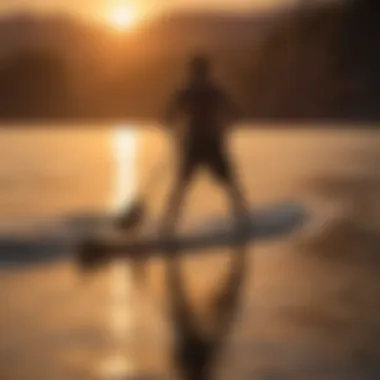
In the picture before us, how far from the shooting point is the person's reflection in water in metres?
1.58

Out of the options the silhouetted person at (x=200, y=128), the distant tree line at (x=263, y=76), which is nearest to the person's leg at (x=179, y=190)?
the silhouetted person at (x=200, y=128)

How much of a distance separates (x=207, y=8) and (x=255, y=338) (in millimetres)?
648

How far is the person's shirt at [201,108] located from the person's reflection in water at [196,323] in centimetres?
26

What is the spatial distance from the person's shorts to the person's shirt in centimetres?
2

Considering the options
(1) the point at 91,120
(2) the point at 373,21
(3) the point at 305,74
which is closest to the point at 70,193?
(1) the point at 91,120

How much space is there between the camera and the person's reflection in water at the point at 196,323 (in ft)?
5.20

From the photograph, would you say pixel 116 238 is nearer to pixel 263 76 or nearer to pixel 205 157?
pixel 205 157

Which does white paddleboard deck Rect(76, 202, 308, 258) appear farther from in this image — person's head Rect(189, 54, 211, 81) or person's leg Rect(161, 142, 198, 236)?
person's head Rect(189, 54, 211, 81)

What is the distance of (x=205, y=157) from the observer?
1703mm

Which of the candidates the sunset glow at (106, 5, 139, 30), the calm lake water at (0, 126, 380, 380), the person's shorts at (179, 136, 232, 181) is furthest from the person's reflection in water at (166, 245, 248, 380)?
the sunset glow at (106, 5, 139, 30)

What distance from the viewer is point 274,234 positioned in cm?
180

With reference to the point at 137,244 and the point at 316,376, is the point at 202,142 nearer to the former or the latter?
the point at 137,244

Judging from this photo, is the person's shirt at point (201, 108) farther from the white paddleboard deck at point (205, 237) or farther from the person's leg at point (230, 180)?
the white paddleboard deck at point (205, 237)

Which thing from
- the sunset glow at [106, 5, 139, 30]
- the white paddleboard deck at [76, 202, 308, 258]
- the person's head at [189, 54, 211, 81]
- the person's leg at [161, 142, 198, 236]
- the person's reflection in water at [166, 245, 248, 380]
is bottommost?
the person's reflection in water at [166, 245, 248, 380]
